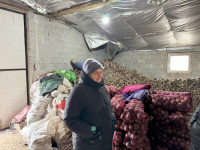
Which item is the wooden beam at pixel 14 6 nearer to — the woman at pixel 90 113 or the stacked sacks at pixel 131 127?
the woman at pixel 90 113

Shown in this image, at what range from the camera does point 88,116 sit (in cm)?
132

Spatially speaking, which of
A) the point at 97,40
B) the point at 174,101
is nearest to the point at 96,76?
the point at 174,101

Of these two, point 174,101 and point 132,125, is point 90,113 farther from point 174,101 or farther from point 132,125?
point 174,101

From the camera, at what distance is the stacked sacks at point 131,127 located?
1709 millimetres

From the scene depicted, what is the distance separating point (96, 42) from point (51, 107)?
11.1ft

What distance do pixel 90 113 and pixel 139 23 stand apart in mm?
3487

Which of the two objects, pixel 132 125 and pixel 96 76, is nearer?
pixel 96 76

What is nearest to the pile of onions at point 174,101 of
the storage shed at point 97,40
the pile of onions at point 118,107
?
the pile of onions at point 118,107

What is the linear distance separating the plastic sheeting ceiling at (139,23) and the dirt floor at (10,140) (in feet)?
9.77

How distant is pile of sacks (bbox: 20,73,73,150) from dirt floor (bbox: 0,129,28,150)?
0.13 meters

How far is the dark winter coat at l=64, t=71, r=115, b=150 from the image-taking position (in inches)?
48.8

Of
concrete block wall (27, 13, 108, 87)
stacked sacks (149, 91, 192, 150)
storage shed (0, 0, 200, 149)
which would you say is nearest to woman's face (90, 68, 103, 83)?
stacked sacks (149, 91, 192, 150)

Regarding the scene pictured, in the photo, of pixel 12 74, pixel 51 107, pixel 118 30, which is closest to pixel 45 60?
pixel 12 74

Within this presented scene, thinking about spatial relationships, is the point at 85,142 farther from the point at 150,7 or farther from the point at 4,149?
the point at 150,7
